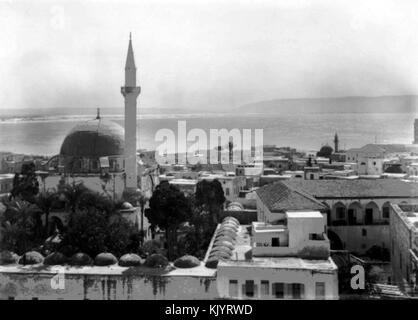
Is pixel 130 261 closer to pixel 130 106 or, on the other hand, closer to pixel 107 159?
pixel 130 106

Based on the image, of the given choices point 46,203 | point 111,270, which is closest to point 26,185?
point 46,203

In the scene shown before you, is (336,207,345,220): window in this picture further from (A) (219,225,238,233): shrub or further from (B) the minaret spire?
(B) the minaret spire

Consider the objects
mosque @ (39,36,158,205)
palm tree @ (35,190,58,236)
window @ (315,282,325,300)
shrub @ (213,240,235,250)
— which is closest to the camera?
window @ (315,282,325,300)

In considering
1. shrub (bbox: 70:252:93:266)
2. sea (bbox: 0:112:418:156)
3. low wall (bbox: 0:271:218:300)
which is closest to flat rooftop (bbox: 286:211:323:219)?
low wall (bbox: 0:271:218:300)

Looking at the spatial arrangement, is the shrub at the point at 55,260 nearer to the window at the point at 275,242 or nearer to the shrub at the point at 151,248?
the shrub at the point at 151,248

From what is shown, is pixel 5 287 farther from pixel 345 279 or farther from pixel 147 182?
pixel 147 182

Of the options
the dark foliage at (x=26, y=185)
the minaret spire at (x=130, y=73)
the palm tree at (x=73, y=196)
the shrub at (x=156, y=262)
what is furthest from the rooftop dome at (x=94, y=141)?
the shrub at (x=156, y=262)
